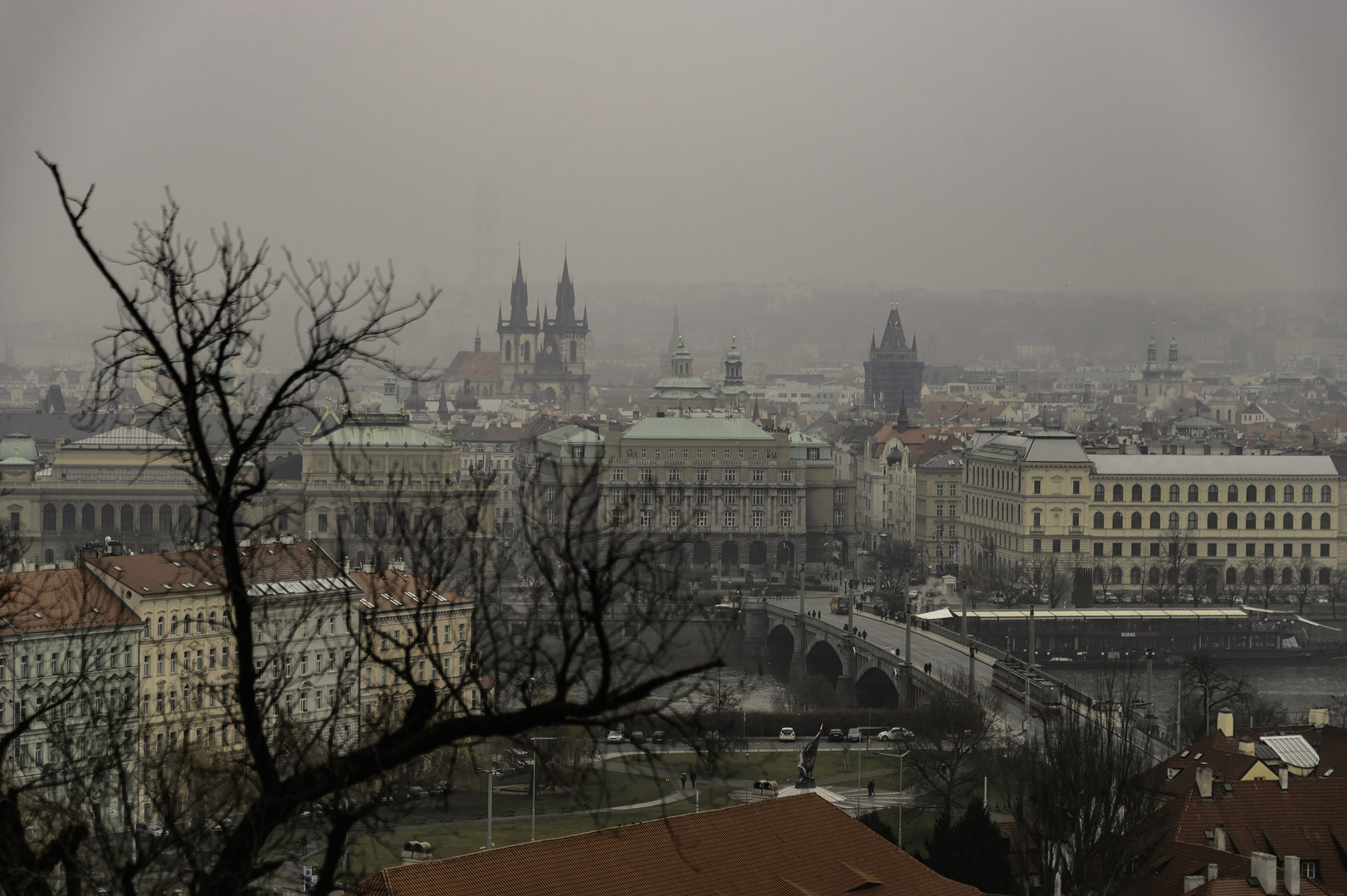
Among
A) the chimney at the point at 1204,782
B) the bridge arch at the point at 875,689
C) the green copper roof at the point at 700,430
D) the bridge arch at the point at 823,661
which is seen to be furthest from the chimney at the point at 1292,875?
the green copper roof at the point at 700,430

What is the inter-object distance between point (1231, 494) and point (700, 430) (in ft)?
105

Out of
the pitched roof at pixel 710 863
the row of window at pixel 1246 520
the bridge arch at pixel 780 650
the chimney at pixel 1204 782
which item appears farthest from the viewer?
the row of window at pixel 1246 520

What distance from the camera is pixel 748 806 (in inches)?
1021

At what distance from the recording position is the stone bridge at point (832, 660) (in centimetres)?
6794

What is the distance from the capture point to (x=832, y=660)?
264 ft

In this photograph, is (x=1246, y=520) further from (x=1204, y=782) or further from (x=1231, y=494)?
(x=1204, y=782)

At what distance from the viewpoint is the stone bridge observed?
A: 6794 cm

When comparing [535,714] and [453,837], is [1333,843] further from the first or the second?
[535,714]

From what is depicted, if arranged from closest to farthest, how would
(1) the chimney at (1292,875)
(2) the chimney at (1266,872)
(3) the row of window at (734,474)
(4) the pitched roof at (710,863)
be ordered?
(4) the pitched roof at (710,863), (1) the chimney at (1292,875), (2) the chimney at (1266,872), (3) the row of window at (734,474)

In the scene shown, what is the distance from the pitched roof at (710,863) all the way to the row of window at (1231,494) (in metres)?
81.8

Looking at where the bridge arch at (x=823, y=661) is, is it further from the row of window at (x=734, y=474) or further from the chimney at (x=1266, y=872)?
the chimney at (x=1266, y=872)

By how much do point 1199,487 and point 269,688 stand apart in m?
102

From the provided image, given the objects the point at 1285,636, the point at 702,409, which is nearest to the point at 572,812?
the point at 1285,636

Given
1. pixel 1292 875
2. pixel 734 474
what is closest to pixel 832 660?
pixel 734 474
